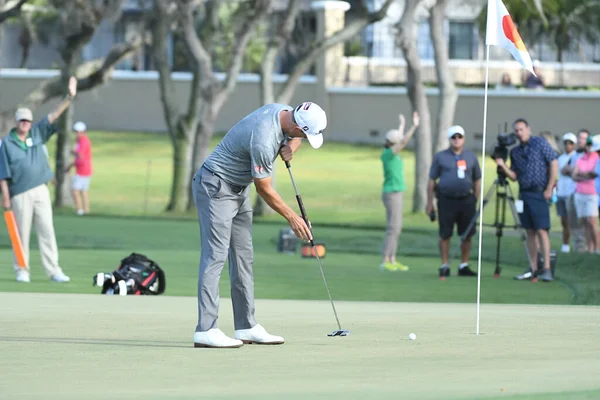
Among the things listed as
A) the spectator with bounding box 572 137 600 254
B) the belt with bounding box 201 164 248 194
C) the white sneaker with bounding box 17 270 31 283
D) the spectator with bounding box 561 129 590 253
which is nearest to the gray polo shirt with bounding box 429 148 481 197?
the spectator with bounding box 572 137 600 254

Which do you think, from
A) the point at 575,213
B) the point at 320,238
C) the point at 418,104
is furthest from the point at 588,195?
the point at 418,104

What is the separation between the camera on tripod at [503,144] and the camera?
18797 millimetres

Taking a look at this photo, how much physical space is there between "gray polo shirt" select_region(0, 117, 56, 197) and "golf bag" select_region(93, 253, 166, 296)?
1853mm

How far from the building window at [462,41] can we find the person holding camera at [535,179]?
3643 centimetres

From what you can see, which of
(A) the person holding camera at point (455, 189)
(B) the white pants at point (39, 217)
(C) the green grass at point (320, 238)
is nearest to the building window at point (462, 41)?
(C) the green grass at point (320, 238)

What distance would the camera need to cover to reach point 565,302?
15.9 meters

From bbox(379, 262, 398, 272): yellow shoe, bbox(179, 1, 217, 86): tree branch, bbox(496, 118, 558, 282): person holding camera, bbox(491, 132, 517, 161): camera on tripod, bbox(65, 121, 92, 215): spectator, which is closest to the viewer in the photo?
bbox(496, 118, 558, 282): person holding camera

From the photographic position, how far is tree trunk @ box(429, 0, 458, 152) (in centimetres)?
3191

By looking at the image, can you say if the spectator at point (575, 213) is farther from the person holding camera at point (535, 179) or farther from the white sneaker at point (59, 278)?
the white sneaker at point (59, 278)

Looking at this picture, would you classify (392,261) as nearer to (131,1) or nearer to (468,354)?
(468,354)

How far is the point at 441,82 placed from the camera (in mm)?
33031

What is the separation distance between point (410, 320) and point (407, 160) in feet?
105

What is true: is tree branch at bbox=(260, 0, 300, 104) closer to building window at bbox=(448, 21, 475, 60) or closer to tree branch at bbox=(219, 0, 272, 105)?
tree branch at bbox=(219, 0, 272, 105)

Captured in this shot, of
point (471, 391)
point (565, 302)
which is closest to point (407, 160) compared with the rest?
point (565, 302)
